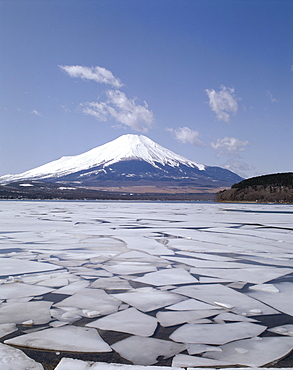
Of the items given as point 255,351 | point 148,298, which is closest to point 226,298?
point 148,298

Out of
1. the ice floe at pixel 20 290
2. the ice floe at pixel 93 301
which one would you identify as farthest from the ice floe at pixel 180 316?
the ice floe at pixel 20 290

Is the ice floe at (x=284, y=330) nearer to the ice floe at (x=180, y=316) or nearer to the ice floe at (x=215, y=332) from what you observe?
the ice floe at (x=215, y=332)

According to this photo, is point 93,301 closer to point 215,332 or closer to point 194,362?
point 215,332

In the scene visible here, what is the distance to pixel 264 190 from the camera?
66.1 metres

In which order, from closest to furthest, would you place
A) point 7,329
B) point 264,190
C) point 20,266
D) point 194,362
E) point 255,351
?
point 194,362 < point 255,351 < point 7,329 < point 20,266 < point 264,190

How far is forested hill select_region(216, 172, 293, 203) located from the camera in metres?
64.0

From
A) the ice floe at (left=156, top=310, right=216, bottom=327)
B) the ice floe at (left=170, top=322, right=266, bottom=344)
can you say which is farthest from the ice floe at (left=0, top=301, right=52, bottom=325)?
the ice floe at (left=170, top=322, right=266, bottom=344)

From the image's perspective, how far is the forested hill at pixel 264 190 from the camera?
210 ft

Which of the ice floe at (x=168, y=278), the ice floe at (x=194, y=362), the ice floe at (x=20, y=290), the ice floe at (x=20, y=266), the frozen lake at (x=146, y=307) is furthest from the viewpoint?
the ice floe at (x=20, y=266)

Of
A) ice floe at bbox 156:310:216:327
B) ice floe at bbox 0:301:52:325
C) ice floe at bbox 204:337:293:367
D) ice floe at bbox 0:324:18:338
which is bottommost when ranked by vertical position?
ice floe at bbox 204:337:293:367

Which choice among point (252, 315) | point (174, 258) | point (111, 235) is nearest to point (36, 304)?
point (252, 315)

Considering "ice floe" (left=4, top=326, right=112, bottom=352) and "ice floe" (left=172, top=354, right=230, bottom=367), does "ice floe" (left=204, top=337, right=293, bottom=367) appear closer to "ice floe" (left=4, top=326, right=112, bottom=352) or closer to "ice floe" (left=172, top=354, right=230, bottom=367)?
"ice floe" (left=172, top=354, right=230, bottom=367)

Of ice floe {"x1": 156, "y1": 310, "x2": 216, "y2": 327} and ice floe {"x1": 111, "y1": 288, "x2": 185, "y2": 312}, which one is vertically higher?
ice floe {"x1": 111, "y1": 288, "x2": 185, "y2": 312}

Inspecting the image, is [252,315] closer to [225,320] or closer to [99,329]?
[225,320]
